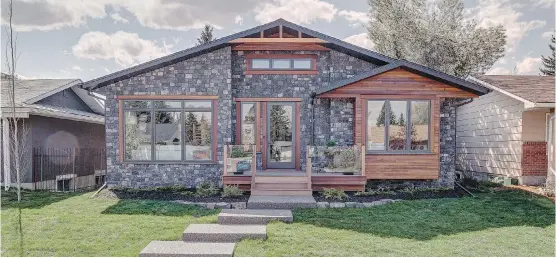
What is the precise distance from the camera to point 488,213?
7.28 m

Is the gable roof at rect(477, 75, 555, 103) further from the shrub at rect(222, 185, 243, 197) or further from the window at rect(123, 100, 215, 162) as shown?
the window at rect(123, 100, 215, 162)

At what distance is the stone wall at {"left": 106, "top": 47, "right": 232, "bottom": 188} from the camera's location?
32.7 feet

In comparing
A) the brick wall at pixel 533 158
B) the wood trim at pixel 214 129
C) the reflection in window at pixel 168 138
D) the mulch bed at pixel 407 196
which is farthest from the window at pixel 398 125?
the reflection in window at pixel 168 138

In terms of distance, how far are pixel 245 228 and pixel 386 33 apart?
18.8 meters

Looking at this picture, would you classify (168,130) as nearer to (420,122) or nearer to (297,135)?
(297,135)

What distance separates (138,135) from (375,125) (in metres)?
6.53

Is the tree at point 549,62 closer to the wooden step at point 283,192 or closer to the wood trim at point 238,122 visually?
the wood trim at point 238,122

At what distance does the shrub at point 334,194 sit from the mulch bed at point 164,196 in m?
1.92

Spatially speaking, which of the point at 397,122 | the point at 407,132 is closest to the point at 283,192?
the point at 397,122

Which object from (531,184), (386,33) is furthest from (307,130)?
(386,33)

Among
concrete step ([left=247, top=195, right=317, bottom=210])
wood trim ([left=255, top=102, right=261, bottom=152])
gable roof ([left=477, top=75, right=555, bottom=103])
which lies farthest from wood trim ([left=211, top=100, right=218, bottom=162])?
gable roof ([left=477, top=75, right=555, bottom=103])

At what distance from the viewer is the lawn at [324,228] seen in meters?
5.17

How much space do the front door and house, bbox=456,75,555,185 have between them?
604cm

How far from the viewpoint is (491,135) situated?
12.8m
